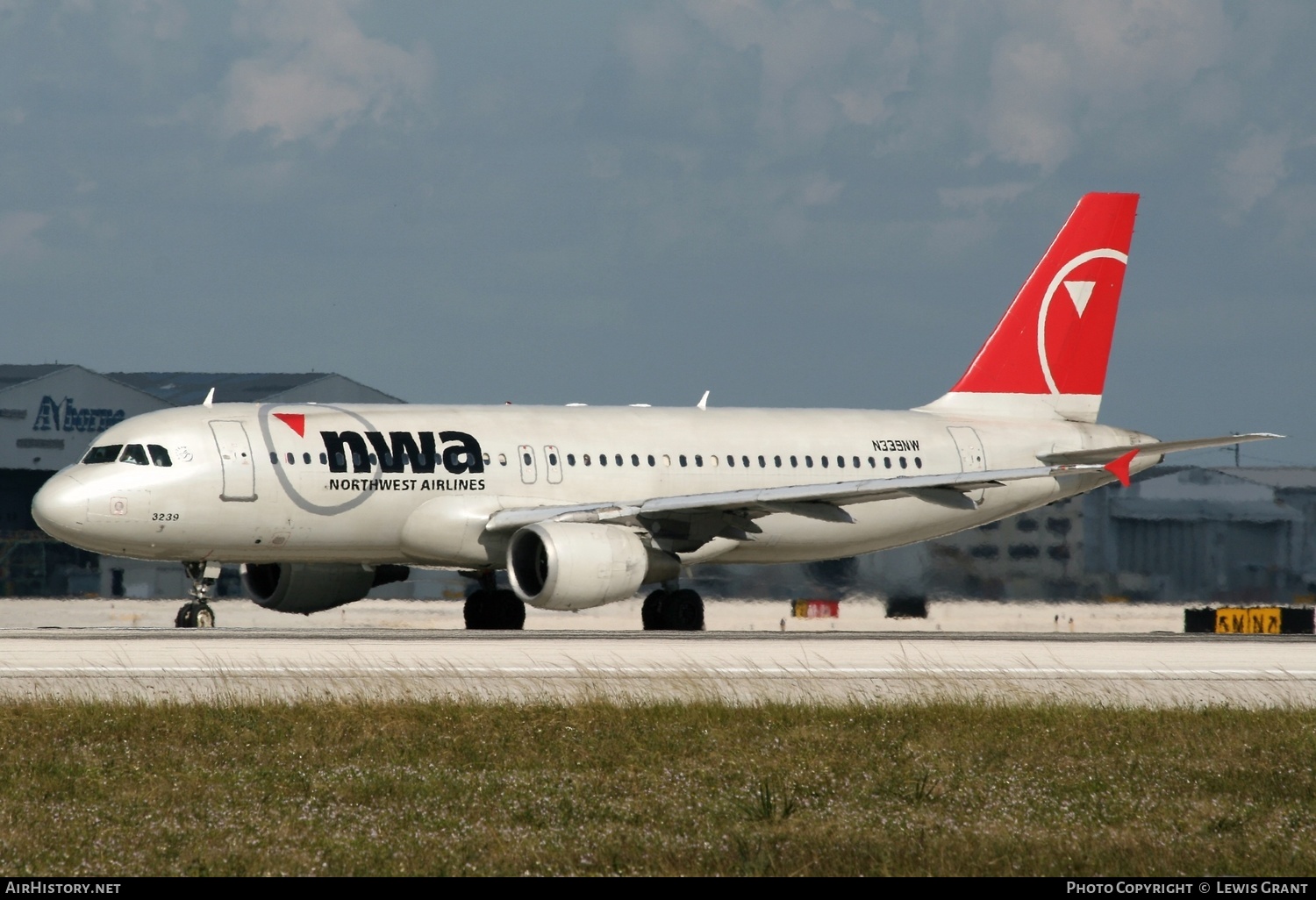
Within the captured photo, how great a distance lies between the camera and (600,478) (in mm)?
32406

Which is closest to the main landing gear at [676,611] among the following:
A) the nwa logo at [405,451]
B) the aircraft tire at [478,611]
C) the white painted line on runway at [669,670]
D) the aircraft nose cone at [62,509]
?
the aircraft tire at [478,611]

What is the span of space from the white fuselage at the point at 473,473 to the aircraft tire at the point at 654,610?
2.64ft

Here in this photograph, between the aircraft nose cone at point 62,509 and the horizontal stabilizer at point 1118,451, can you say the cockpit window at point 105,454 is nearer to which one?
the aircraft nose cone at point 62,509

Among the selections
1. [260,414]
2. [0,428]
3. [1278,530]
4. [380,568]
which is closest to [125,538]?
[260,414]

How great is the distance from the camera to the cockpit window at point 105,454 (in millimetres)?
29391

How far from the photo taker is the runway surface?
18828mm

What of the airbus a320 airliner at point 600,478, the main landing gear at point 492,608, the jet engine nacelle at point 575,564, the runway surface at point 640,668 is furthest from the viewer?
the main landing gear at point 492,608

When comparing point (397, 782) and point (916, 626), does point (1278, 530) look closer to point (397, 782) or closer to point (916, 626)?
point (916, 626)

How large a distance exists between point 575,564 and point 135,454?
6831 millimetres

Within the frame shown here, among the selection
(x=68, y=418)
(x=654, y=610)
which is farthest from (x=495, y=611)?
(x=68, y=418)

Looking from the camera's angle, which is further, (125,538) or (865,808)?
(125,538)

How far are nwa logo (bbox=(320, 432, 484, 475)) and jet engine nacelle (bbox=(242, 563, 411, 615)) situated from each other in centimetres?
235

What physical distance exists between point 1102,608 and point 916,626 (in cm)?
420

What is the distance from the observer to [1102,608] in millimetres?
37094
